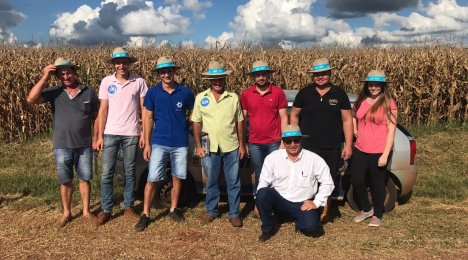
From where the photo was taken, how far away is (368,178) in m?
5.34

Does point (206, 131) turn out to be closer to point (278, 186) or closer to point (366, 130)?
point (278, 186)

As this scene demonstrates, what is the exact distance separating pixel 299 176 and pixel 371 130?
3.34 feet

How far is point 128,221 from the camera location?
17.8ft

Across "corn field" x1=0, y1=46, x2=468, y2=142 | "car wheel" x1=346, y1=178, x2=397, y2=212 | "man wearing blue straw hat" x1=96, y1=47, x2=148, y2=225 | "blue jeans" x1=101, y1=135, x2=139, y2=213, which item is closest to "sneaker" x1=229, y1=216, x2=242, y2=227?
"blue jeans" x1=101, y1=135, x2=139, y2=213

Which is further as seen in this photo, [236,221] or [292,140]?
[236,221]

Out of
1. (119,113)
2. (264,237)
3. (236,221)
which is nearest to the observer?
(264,237)

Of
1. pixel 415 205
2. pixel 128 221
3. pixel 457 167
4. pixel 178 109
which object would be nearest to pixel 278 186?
pixel 178 109

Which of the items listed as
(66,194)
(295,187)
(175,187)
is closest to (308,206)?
(295,187)

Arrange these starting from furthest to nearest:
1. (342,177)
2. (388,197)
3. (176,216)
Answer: (388,197) → (342,177) → (176,216)

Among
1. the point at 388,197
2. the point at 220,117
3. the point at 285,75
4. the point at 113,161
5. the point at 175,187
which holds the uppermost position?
the point at 285,75

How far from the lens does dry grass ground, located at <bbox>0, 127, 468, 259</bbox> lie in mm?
4508

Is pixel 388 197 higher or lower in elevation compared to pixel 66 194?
lower

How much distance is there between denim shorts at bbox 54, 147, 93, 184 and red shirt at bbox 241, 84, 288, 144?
2003 mm

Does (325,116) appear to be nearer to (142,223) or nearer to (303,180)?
(303,180)
